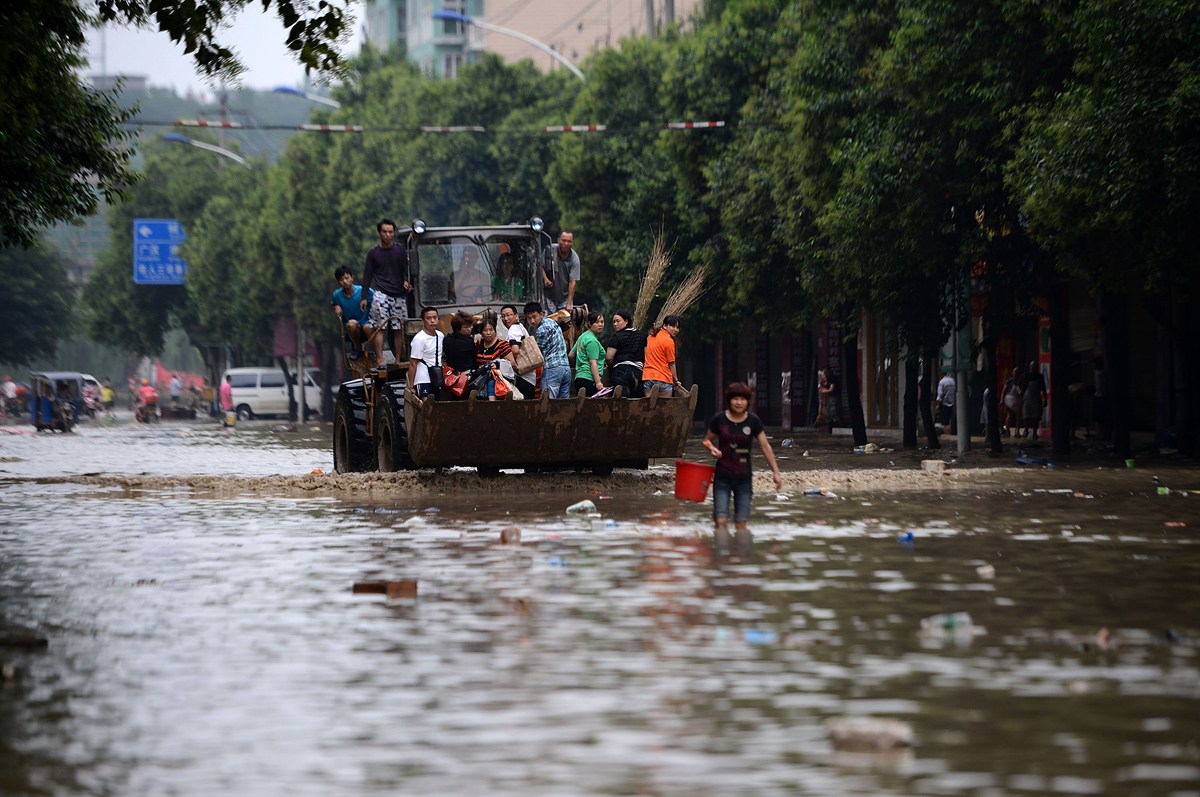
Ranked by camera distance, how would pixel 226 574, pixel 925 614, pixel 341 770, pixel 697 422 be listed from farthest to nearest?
1. pixel 697 422
2. pixel 226 574
3. pixel 925 614
4. pixel 341 770

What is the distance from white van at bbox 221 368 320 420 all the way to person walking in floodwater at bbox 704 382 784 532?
67.4 meters

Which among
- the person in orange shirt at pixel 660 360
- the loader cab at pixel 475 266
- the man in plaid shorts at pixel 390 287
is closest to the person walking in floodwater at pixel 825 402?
the loader cab at pixel 475 266

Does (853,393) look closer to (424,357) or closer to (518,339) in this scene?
(518,339)

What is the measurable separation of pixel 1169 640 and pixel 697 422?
5012 centimetres

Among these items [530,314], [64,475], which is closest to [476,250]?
[530,314]

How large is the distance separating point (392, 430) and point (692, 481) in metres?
6.52

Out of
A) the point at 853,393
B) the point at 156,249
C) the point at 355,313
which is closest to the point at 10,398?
the point at 156,249

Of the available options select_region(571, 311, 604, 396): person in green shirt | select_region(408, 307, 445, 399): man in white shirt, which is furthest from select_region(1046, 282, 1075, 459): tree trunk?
select_region(408, 307, 445, 399): man in white shirt

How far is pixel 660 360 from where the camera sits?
2302 cm

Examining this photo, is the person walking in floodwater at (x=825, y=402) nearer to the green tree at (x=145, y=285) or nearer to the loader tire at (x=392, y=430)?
the loader tire at (x=392, y=430)

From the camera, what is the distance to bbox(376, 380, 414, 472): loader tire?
22875mm

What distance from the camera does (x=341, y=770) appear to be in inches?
259

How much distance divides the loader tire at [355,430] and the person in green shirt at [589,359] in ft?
10.9

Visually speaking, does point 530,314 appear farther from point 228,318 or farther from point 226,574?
point 228,318
